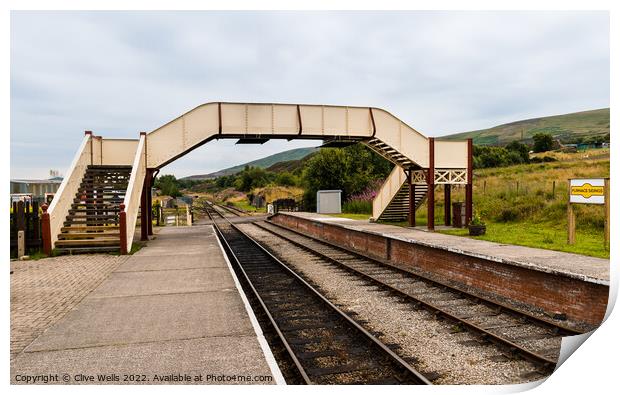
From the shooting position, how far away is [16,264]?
12805mm

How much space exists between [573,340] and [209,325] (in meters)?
5.43

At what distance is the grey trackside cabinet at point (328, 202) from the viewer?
34.4 metres

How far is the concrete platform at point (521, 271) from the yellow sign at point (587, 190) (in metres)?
1.59

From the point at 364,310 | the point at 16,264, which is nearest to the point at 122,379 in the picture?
the point at 364,310

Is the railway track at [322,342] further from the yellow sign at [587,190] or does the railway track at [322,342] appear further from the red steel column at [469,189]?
the red steel column at [469,189]

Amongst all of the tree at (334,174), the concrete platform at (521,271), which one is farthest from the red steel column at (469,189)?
the tree at (334,174)

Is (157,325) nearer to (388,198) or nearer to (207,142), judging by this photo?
(207,142)

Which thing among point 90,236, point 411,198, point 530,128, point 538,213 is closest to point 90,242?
point 90,236

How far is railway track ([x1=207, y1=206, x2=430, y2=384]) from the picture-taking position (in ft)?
17.9

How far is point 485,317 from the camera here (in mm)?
7969

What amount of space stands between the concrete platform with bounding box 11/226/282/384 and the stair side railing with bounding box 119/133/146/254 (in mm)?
4656

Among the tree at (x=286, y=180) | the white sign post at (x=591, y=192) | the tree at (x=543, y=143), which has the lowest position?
the white sign post at (x=591, y=192)

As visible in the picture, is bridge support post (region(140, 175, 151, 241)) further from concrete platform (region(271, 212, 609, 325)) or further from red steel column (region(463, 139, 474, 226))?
red steel column (region(463, 139, 474, 226))

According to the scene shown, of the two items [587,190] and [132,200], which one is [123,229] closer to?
[132,200]
